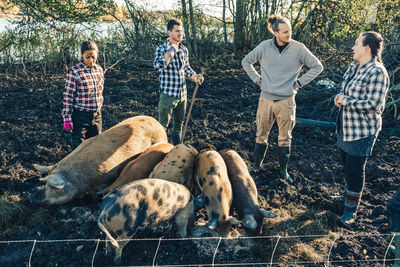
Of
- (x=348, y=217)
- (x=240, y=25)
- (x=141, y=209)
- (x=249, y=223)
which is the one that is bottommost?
(x=348, y=217)

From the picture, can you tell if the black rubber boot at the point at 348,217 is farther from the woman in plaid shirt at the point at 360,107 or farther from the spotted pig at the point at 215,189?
the spotted pig at the point at 215,189

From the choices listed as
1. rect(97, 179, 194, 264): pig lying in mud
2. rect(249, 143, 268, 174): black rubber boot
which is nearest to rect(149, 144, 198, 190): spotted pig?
rect(97, 179, 194, 264): pig lying in mud

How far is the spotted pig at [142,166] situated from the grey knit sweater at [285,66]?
1.59 meters

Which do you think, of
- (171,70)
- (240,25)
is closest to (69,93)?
(171,70)

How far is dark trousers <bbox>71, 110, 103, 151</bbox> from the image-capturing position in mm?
4559

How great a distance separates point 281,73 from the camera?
4.57 metres

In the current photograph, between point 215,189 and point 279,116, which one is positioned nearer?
point 215,189

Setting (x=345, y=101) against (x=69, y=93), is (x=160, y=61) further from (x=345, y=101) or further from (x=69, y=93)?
(x=345, y=101)

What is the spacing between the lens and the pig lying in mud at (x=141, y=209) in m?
3.22

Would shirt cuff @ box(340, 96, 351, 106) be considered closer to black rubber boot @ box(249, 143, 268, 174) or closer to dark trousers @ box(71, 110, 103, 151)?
black rubber boot @ box(249, 143, 268, 174)

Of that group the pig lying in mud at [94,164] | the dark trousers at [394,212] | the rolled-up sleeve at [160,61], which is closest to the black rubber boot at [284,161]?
the dark trousers at [394,212]

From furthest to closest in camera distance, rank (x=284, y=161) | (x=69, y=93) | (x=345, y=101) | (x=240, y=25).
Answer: (x=240, y=25)
(x=284, y=161)
(x=69, y=93)
(x=345, y=101)

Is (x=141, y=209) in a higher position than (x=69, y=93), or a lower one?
lower

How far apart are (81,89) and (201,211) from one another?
2.06m
